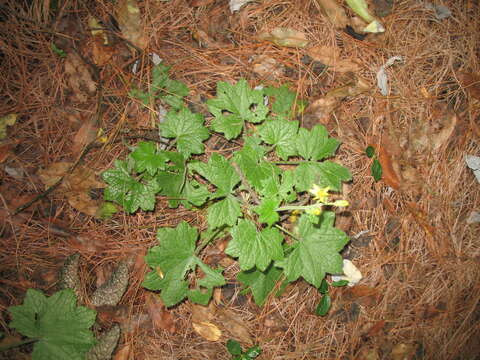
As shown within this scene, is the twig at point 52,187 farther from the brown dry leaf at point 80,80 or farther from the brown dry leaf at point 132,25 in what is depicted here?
the brown dry leaf at point 132,25

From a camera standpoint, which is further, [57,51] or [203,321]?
[57,51]

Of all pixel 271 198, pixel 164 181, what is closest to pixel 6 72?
pixel 164 181

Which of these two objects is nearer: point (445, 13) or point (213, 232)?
point (213, 232)

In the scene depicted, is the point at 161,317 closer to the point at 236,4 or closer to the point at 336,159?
the point at 336,159

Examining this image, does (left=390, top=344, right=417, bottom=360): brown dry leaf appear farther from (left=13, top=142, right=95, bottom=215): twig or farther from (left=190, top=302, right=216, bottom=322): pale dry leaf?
(left=13, top=142, right=95, bottom=215): twig

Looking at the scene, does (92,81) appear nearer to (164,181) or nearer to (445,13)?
(164,181)

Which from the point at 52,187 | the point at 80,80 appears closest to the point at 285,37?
the point at 80,80

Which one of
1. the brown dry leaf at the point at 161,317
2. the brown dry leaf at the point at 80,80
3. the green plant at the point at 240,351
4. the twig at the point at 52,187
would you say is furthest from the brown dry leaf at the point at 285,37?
the green plant at the point at 240,351
